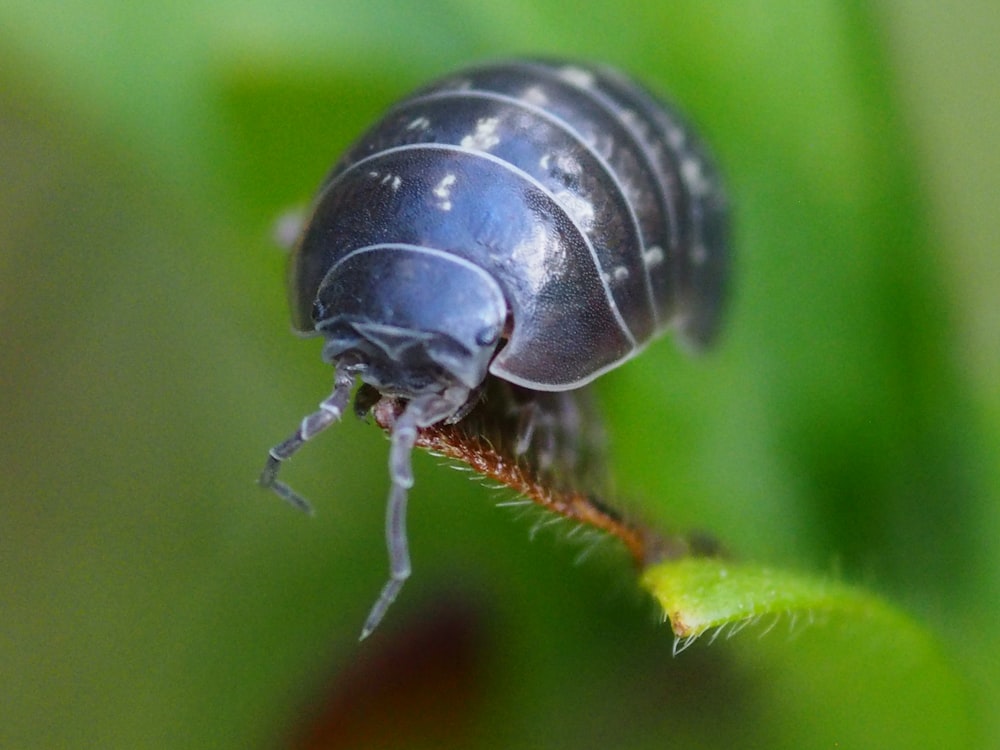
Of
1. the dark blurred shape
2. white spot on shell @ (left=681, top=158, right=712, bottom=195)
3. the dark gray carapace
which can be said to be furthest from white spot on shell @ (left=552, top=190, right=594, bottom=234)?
the dark blurred shape

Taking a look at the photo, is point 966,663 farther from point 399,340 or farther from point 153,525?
point 153,525

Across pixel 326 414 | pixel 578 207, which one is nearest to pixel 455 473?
pixel 326 414

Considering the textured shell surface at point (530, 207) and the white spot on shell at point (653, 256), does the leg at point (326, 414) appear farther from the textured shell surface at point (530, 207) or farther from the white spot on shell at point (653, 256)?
the white spot on shell at point (653, 256)

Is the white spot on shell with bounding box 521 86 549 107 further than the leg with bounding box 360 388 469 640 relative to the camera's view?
Yes

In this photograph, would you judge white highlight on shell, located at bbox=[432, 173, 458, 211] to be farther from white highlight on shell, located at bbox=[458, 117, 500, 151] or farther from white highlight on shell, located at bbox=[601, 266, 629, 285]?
white highlight on shell, located at bbox=[601, 266, 629, 285]

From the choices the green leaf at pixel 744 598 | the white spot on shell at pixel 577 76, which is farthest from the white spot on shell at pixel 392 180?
the green leaf at pixel 744 598
